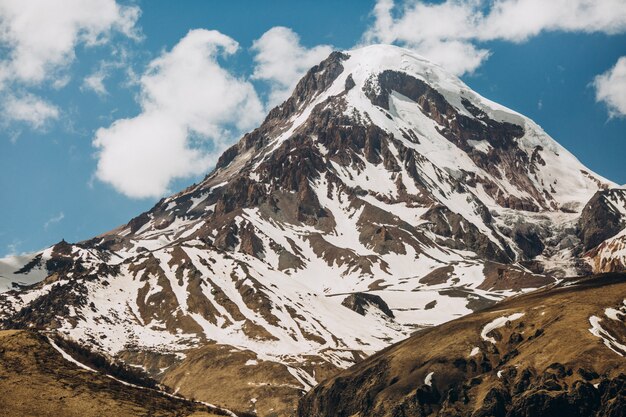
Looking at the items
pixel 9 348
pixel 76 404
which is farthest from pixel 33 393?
pixel 9 348

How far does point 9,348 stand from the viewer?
16762cm

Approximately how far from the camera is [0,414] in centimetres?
13988

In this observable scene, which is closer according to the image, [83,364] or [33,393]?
[33,393]

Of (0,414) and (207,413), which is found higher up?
(0,414)

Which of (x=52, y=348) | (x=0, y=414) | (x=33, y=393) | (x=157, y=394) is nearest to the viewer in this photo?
(x=0, y=414)

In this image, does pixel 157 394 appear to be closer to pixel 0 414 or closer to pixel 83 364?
pixel 83 364

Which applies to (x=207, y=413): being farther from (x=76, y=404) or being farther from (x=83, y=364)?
(x=83, y=364)

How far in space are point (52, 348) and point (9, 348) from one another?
9.93 meters

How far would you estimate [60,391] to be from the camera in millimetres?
152625

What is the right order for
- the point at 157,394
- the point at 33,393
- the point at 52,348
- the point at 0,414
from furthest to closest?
the point at 52,348 < the point at 157,394 < the point at 33,393 < the point at 0,414

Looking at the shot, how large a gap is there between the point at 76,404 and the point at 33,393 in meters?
8.49

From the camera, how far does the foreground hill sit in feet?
479

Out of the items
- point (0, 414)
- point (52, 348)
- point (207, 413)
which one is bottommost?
point (207, 413)

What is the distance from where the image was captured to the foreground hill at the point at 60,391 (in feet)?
479
